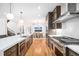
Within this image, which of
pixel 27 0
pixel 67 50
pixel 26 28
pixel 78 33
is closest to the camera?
pixel 67 50

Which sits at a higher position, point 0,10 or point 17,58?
point 0,10

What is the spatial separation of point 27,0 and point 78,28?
4.50 ft

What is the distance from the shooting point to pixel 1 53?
5.68ft

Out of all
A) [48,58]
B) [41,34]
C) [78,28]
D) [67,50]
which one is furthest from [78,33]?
[41,34]

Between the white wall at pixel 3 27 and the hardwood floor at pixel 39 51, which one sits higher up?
the white wall at pixel 3 27

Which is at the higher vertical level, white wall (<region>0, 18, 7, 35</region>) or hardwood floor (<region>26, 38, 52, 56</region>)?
white wall (<region>0, 18, 7, 35</region>)

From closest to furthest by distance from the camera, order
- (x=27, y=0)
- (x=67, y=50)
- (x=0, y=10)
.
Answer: (x=67, y=50) → (x=27, y=0) → (x=0, y=10)

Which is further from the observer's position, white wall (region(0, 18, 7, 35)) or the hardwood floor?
the hardwood floor

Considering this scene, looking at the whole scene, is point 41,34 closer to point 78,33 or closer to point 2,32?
point 2,32

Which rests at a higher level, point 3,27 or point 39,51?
point 3,27

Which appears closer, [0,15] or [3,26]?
Answer: [3,26]

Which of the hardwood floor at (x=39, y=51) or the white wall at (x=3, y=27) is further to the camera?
the hardwood floor at (x=39, y=51)

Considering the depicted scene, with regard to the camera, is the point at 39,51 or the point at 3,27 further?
the point at 39,51

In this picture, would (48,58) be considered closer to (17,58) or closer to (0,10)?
(17,58)
